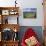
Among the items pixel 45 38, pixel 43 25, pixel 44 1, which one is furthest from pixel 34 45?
pixel 44 1

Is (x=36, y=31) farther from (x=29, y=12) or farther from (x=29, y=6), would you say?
(x=29, y=6)

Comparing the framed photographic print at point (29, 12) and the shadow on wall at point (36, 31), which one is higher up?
the framed photographic print at point (29, 12)

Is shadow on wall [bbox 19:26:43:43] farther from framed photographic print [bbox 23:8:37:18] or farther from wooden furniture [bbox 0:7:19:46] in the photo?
framed photographic print [bbox 23:8:37:18]

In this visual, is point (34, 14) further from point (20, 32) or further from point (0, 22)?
point (0, 22)

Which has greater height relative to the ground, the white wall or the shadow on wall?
the white wall

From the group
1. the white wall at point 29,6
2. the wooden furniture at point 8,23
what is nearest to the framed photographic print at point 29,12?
the white wall at point 29,6

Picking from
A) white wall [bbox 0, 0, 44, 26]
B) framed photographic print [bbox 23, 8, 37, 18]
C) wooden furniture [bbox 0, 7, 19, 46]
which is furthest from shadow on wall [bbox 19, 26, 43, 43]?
framed photographic print [bbox 23, 8, 37, 18]

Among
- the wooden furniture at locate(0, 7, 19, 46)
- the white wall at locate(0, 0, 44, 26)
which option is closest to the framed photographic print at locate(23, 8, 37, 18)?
the white wall at locate(0, 0, 44, 26)

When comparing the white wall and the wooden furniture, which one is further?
the white wall

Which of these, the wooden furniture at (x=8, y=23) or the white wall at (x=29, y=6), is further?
the white wall at (x=29, y=6)

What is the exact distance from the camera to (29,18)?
549cm

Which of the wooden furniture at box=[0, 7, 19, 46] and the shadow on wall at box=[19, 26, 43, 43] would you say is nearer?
the wooden furniture at box=[0, 7, 19, 46]

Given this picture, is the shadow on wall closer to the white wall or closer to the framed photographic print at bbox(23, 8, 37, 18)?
the white wall

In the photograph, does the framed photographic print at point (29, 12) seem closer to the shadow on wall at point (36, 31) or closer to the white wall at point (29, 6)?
the white wall at point (29, 6)
